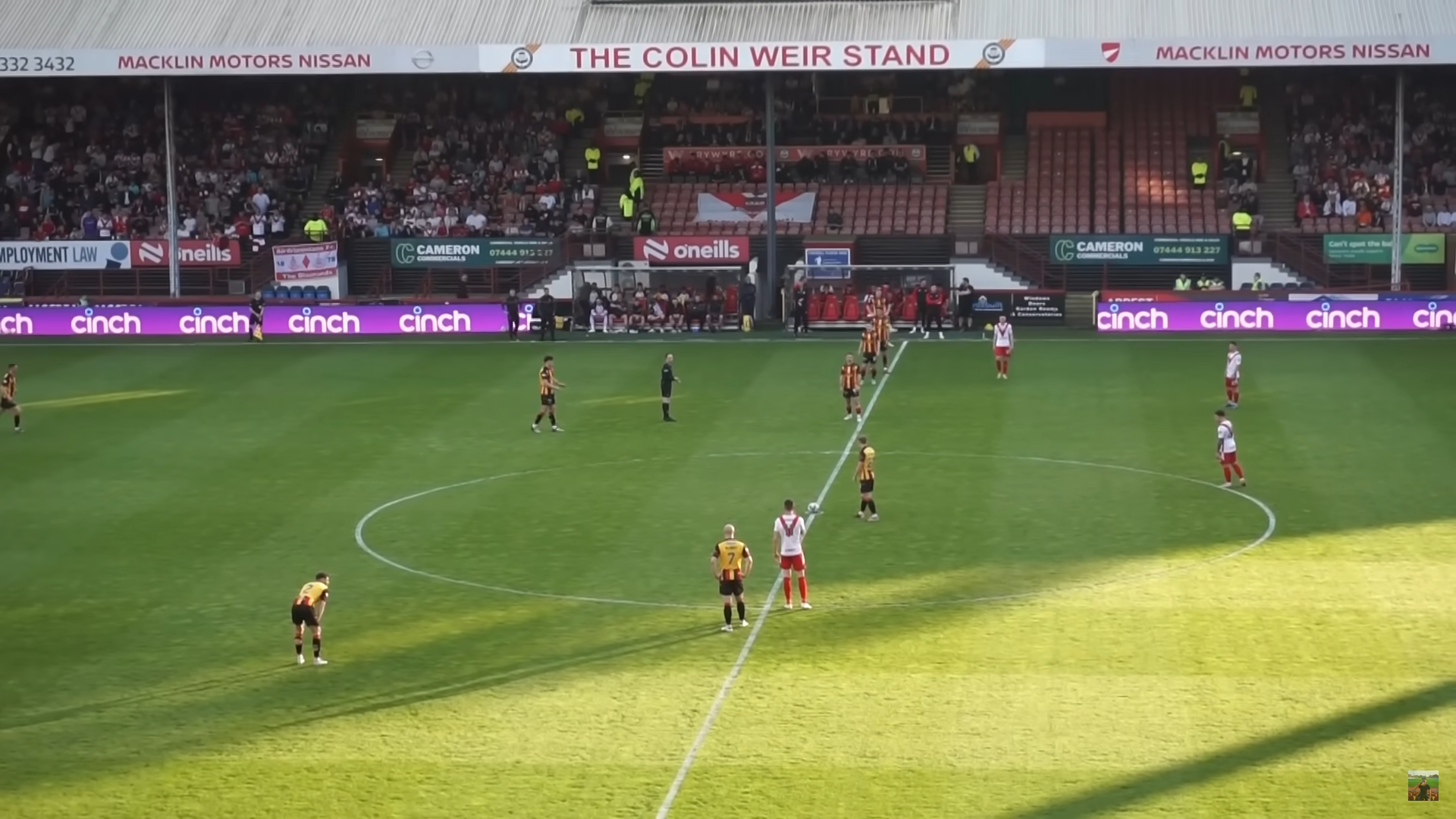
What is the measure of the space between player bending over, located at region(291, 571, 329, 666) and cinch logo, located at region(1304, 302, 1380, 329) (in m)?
36.4

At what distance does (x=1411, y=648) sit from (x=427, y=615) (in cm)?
1268

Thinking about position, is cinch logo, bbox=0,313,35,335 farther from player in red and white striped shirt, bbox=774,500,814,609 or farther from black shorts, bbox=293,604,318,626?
player in red and white striped shirt, bbox=774,500,814,609

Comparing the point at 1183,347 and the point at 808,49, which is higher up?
the point at 808,49

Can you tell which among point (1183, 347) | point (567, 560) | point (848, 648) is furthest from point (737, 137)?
point (848, 648)

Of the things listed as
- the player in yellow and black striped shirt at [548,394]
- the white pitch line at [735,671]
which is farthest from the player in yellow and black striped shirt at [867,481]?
the player in yellow and black striped shirt at [548,394]

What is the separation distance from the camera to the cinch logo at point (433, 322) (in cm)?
5747

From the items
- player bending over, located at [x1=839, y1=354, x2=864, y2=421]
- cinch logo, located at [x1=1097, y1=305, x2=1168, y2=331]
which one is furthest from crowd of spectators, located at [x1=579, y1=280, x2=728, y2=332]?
player bending over, located at [x1=839, y1=354, x2=864, y2=421]

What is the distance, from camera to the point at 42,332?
192ft

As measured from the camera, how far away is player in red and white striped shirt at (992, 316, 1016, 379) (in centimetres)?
4638

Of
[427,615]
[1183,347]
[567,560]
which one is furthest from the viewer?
[1183,347]

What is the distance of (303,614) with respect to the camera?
80.7 feet

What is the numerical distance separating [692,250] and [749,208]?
3.90 m

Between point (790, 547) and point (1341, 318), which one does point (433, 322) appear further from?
point (790, 547)

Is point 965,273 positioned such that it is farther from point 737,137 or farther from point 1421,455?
point 1421,455
